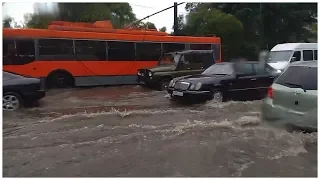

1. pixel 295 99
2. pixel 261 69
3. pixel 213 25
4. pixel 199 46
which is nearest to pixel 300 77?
pixel 295 99

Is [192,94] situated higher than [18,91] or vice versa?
[18,91]

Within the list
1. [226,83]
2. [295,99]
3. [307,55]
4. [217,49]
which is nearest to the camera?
[295,99]

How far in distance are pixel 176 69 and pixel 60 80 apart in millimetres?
4425

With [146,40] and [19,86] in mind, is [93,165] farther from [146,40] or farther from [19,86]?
[146,40]

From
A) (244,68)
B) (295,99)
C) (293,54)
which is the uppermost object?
(293,54)

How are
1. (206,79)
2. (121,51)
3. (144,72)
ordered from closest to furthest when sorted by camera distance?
(206,79) → (144,72) → (121,51)

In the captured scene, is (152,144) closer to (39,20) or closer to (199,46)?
(39,20)

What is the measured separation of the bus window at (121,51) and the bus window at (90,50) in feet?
1.02

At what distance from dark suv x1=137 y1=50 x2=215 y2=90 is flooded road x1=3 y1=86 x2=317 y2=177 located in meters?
4.27

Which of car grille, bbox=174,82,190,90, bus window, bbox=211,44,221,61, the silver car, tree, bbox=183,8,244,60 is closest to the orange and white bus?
bus window, bbox=211,44,221,61

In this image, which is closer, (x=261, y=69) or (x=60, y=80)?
(x=261, y=69)

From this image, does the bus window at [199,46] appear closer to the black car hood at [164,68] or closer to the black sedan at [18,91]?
the black car hood at [164,68]

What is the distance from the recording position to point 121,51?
51.4ft

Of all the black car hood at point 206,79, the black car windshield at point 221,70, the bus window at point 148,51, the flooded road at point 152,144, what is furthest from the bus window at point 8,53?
the black car windshield at point 221,70
